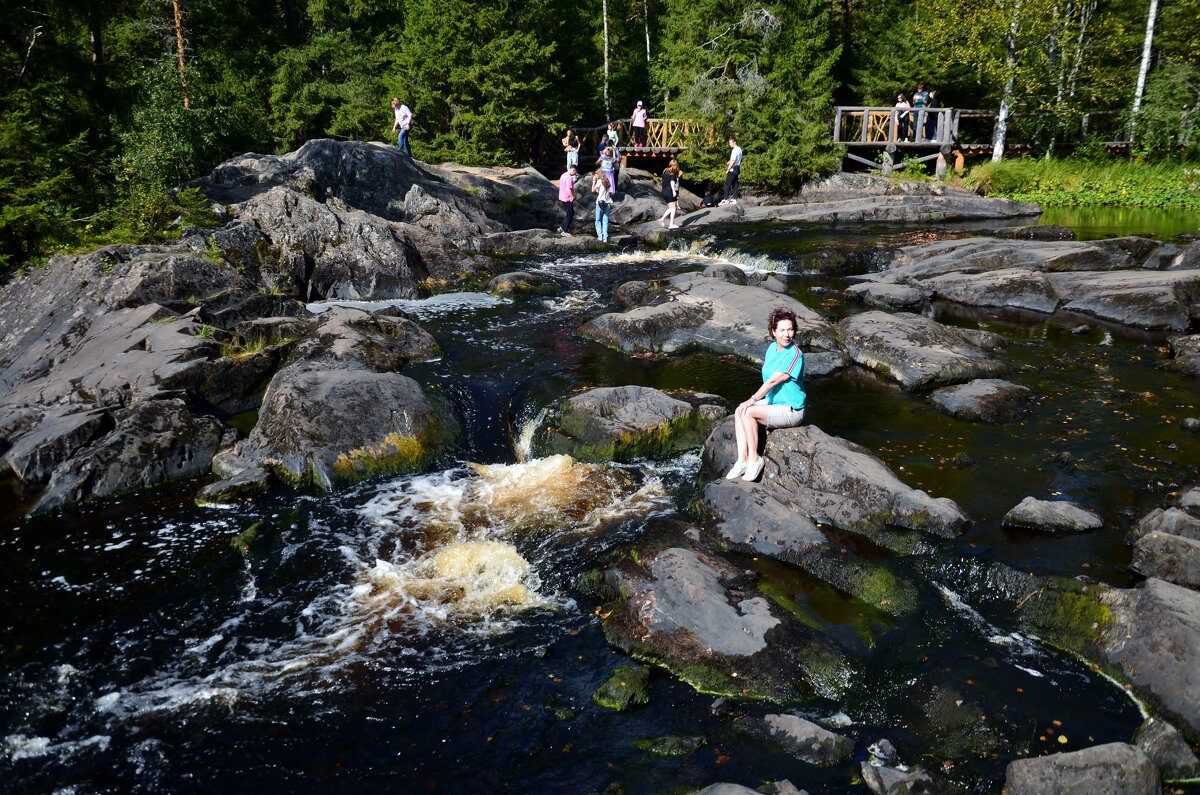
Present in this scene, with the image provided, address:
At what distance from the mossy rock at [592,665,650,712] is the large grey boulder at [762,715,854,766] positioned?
97 centimetres

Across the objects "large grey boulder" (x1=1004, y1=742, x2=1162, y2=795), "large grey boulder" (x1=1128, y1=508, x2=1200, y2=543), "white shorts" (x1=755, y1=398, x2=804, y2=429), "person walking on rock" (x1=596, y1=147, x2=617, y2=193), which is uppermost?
"person walking on rock" (x1=596, y1=147, x2=617, y2=193)

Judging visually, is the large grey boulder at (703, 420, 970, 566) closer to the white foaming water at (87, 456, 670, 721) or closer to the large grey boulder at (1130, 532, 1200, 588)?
the white foaming water at (87, 456, 670, 721)

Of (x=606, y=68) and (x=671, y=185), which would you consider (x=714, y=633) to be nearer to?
(x=671, y=185)

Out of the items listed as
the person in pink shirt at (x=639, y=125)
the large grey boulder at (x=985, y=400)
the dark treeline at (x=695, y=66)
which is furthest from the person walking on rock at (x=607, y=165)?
the large grey boulder at (x=985, y=400)

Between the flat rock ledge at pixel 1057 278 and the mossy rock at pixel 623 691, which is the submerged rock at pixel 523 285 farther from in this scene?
the mossy rock at pixel 623 691

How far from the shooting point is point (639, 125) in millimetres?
34500

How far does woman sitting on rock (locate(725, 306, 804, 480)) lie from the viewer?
8.66 metres

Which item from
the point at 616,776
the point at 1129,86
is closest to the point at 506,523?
the point at 616,776

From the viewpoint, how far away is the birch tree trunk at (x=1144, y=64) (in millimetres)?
29156

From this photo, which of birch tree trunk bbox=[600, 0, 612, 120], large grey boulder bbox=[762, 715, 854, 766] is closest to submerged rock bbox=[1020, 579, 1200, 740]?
large grey boulder bbox=[762, 715, 854, 766]

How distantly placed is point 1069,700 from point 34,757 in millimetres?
7611

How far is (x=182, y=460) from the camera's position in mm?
10141

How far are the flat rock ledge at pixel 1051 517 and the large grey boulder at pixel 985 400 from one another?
2831 millimetres

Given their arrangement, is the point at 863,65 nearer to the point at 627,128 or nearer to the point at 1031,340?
the point at 627,128
